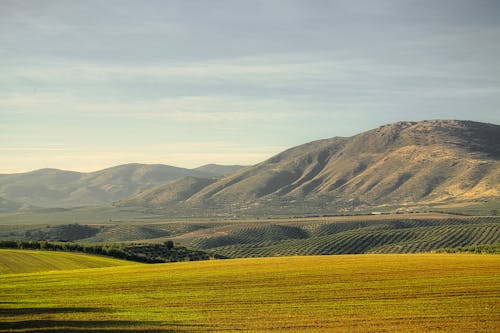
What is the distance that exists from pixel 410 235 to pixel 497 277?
116 metres

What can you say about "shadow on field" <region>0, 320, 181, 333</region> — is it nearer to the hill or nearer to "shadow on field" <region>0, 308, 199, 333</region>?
"shadow on field" <region>0, 308, 199, 333</region>

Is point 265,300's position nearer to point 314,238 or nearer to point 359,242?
point 359,242

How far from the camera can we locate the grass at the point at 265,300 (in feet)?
102

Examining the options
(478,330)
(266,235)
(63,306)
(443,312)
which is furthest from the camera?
(266,235)

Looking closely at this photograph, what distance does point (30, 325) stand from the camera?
103ft

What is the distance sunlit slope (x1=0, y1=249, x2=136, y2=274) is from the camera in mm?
68438

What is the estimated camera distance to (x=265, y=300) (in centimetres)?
3866

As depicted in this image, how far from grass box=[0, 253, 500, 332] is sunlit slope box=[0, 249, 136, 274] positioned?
46.2 ft

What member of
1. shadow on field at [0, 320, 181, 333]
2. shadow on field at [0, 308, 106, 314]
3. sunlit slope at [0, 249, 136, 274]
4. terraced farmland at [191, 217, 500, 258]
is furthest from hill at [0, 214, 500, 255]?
shadow on field at [0, 320, 181, 333]

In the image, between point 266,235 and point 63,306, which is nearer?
point 63,306

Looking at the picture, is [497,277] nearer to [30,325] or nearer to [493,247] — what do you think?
[30,325]

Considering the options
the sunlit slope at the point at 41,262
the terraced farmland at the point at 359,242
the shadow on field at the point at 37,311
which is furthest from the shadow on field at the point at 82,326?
the terraced farmland at the point at 359,242

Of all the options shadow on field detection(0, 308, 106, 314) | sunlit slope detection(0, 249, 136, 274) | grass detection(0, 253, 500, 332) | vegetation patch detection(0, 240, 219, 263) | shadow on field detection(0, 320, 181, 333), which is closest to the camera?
shadow on field detection(0, 320, 181, 333)

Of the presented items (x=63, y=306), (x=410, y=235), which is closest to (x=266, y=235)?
(x=410, y=235)
